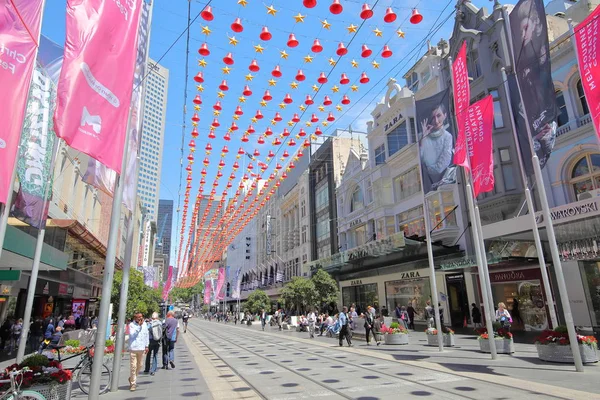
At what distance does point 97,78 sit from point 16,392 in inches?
199

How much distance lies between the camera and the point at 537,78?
38.7ft

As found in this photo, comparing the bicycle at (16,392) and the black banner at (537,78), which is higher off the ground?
the black banner at (537,78)

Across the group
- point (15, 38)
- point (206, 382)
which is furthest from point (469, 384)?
point (15, 38)

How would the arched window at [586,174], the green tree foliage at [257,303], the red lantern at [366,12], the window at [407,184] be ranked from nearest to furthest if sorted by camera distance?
1. the red lantern at [366,12]
2. the arched window at [586,174]
3. the window at [407,184]
4. the green tree foliage at [257,303]

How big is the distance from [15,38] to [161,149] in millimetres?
10505

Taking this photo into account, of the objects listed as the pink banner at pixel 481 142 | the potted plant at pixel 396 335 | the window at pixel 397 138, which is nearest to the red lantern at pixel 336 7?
the pink banner at pixel 481 142

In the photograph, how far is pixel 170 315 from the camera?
14.1 metres

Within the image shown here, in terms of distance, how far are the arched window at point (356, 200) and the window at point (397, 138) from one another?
688 centimetres

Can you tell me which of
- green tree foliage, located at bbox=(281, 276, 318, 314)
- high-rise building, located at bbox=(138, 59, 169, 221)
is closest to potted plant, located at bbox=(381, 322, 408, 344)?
high-rise building, located at bbox=(138, 59, 169, 221)

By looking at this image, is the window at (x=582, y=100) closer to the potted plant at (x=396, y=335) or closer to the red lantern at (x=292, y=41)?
the potted plant at (x=396, y=335)

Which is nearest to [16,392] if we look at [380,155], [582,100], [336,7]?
[336,7]

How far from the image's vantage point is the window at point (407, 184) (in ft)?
103

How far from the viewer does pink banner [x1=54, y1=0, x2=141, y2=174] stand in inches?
248

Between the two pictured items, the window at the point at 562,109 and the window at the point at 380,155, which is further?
the window at the point at 380,155
